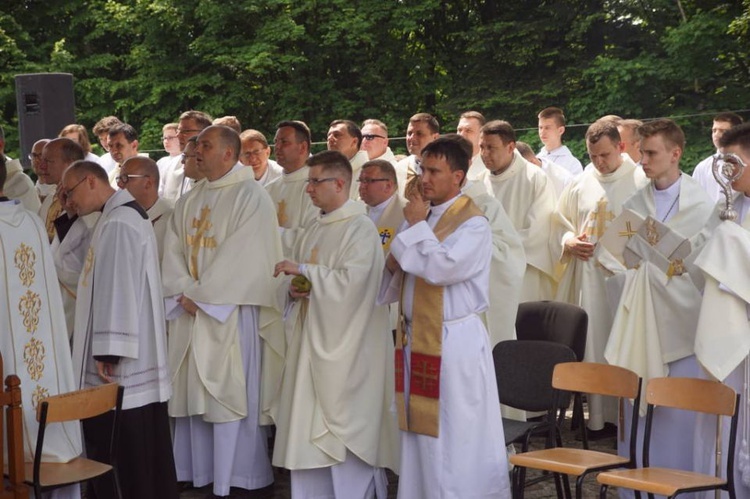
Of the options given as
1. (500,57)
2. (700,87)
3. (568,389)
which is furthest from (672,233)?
(500,57)

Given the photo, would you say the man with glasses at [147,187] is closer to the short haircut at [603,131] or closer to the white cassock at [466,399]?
the white cassock at [466,399]

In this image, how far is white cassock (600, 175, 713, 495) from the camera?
6.07 meters

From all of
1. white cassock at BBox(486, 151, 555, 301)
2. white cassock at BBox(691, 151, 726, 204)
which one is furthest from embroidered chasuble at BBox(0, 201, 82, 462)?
white cassock at BBox(691, 151, 726, 204)

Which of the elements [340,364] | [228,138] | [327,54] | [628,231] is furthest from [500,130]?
[327,54]

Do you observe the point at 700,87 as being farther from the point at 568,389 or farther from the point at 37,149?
the point at 568,389

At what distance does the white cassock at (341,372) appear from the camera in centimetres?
626

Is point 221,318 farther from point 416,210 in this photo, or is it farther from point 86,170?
point 416,210

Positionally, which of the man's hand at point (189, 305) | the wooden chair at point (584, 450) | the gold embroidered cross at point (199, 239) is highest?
the gold embroidered cross at point (199, 239)

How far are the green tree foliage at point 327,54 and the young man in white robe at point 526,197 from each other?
9.81 meters

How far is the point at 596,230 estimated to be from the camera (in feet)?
27.1

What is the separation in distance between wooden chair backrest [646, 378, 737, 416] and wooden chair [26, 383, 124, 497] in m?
2.59

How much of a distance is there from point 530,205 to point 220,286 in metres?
2.93

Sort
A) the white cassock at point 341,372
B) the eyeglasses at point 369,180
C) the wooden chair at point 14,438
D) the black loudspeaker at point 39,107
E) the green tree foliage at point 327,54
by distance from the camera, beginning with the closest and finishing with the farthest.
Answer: the wooden chair at point 14,438 → the white cassock at point 341,372 → the eyeglasses at point 369,180 → the black loudspeaker at point 39,107 → the green tree foliage at point 327,54

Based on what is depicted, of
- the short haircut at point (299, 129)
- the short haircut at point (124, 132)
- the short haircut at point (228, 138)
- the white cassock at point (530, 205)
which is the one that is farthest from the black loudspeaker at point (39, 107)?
the white cassock at point (530, 205)
